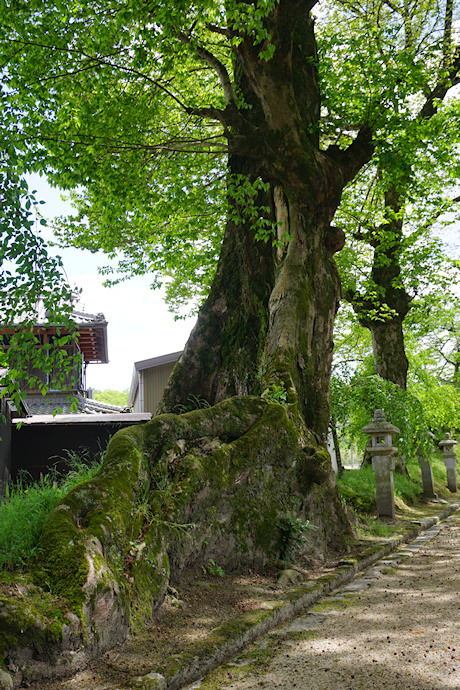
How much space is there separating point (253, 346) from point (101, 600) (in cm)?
633

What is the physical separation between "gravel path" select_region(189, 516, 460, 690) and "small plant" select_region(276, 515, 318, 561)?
2.46 feet

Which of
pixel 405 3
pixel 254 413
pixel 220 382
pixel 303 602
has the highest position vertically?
pixel 405 3

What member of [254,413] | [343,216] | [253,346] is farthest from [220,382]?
[343,216]

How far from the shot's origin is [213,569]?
540 centimetres

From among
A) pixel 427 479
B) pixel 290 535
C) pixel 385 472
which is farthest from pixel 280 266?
pixel 427 479

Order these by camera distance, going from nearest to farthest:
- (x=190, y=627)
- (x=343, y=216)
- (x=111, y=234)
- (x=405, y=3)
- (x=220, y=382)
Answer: (x=190, y=627)
(x=220, y=382)
(x=111, y=234)
(x=405, y=3)
(x=343, y=216)

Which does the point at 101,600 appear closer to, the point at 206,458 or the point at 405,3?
the point at 206,458

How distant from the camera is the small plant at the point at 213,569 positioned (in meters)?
5.37

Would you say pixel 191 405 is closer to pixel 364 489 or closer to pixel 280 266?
pixel 280 266

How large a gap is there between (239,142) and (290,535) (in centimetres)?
627

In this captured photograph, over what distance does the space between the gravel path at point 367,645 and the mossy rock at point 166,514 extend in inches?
33.6

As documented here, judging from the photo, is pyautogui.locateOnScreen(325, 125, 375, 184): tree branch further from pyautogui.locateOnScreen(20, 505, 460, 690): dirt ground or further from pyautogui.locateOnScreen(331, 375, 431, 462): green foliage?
pyautogui.locateOnScreen(20, 505, 460, 690): dirt ground

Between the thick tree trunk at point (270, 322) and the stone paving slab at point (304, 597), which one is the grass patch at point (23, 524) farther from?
the thick tree trunk at point (270, 322)

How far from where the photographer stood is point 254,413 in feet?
22.3
